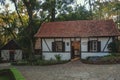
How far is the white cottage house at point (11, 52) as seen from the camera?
125ft

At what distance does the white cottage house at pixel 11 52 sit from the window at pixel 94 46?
12414mm

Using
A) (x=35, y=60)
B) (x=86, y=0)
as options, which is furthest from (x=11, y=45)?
(x=86, y=0)

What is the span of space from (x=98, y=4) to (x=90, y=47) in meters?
18.1

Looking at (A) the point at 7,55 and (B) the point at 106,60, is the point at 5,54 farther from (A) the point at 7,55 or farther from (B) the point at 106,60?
(B) the point at 106,60

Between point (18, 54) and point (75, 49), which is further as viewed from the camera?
point (18, 54)

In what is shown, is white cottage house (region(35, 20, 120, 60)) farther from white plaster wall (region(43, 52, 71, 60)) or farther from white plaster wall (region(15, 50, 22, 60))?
white plaster wall (region(15, 50, 22, 60))

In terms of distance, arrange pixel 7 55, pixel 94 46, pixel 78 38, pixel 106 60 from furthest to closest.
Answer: pixel 7 55 < pixel 78 38 < pixel 94 46 < pixel 106 60

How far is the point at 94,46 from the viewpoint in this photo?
29.4 meters

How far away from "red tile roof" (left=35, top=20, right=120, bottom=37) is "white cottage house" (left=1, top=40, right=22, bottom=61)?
7087 millimetres

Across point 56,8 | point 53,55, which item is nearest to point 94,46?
point 53,55

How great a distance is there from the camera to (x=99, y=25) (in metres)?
31.1

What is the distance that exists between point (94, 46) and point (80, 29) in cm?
295

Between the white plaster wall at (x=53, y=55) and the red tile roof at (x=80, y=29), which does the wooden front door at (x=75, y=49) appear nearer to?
the white plaster wall at (x=53, y=55)

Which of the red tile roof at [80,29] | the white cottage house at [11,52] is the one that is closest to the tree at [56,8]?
the red tile roof at [80,29]
